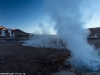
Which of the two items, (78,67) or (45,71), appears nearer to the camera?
(45,71)

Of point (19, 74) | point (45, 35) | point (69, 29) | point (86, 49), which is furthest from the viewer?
point (45, 35)

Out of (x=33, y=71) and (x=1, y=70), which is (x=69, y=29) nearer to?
(x=33, y=71)

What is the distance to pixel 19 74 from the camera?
409 centimetres

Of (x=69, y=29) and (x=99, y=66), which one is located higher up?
(x=69, y=29)

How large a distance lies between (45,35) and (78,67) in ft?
30.9

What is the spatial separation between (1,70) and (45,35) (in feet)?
32.2

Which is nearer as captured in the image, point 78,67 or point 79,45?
point 78,67

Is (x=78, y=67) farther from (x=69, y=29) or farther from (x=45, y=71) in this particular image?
(x=69, y=29)

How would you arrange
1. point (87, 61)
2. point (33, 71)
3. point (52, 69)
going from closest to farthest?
point (33, 71)
point (52, 69)
point (87, 61)

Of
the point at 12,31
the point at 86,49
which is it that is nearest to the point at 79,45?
the point at 86,49

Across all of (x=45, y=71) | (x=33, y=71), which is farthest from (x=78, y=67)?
(x=33, y=71)

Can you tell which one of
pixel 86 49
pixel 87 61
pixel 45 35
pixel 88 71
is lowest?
pixel 88 71

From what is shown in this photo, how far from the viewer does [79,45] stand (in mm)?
6297

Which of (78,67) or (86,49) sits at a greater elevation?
(86,49)
